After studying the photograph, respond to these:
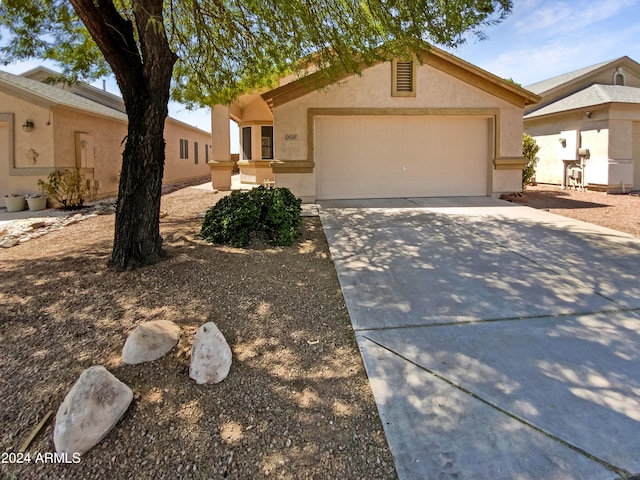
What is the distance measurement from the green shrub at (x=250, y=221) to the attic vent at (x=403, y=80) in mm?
6052

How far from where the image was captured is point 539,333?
3.70 meters

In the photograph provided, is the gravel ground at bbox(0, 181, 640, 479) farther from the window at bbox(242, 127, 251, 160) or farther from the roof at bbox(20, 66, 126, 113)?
the roof at bbox(20, 66, 126, 113)

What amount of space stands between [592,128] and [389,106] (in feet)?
26.5

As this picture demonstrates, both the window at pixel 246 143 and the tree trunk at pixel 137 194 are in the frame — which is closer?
the tree trunk at pixel 137 194

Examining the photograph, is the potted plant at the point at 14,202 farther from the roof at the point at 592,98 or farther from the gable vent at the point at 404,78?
the roof at the point at 592,98

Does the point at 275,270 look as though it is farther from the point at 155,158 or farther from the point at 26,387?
the point at 26,387

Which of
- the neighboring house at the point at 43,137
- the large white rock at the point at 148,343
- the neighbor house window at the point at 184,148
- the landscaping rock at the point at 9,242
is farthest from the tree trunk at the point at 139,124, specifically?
the neighbor house window at the point at 184,148

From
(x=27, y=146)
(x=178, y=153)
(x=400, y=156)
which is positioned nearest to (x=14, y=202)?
(x=27, y=146)

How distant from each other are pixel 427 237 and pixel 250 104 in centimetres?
1294

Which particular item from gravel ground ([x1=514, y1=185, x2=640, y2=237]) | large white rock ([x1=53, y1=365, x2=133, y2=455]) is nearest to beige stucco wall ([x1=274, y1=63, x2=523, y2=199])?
gravel ground ([x1=514, y1=185, x2=640, y2=237])

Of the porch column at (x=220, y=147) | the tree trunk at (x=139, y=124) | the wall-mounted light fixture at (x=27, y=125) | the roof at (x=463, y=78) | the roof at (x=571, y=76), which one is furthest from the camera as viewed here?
the roof at (x=571, y=76)

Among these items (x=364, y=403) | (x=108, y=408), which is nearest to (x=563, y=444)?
(x=364, y=403)

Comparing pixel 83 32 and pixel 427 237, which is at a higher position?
pixel 83 32

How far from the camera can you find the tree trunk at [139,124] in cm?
507
